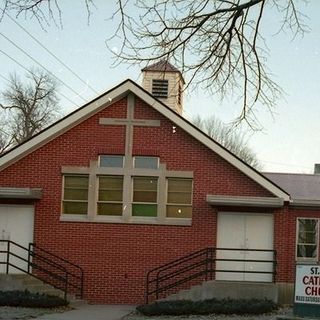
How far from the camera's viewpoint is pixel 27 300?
17.8 meters

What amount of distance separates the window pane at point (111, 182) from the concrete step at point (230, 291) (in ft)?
13.8

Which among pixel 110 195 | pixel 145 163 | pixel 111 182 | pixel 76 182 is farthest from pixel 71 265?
pixel 145 163

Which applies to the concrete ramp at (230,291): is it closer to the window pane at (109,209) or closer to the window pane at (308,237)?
the window pane at (308,237)

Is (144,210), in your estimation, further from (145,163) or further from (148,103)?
(148,103)

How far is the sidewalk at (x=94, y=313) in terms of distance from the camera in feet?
54.0

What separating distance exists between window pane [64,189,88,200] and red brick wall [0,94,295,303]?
0.28 m

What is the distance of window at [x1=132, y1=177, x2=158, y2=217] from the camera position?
2200 cm

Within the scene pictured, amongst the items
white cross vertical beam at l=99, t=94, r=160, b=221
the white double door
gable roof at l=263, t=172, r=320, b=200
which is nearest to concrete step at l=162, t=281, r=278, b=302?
the white double door

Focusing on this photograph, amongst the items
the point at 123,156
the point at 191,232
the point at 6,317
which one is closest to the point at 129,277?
the point at 191,232

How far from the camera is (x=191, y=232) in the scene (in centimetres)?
2170

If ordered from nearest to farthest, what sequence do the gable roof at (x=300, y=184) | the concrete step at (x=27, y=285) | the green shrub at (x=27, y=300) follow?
1. the green shrub at (x=27, y=300)
2. the concrete step at (x=27, y=285)
3. the gable roof at (x=300, y=184)

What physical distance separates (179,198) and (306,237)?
14.7 ft

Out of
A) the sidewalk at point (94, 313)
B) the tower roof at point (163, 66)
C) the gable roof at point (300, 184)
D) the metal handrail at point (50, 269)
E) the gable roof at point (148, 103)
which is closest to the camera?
the tower roof at point (163, 66)

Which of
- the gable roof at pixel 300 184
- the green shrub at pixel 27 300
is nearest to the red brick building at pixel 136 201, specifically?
the gable roof at pixel 300 184
